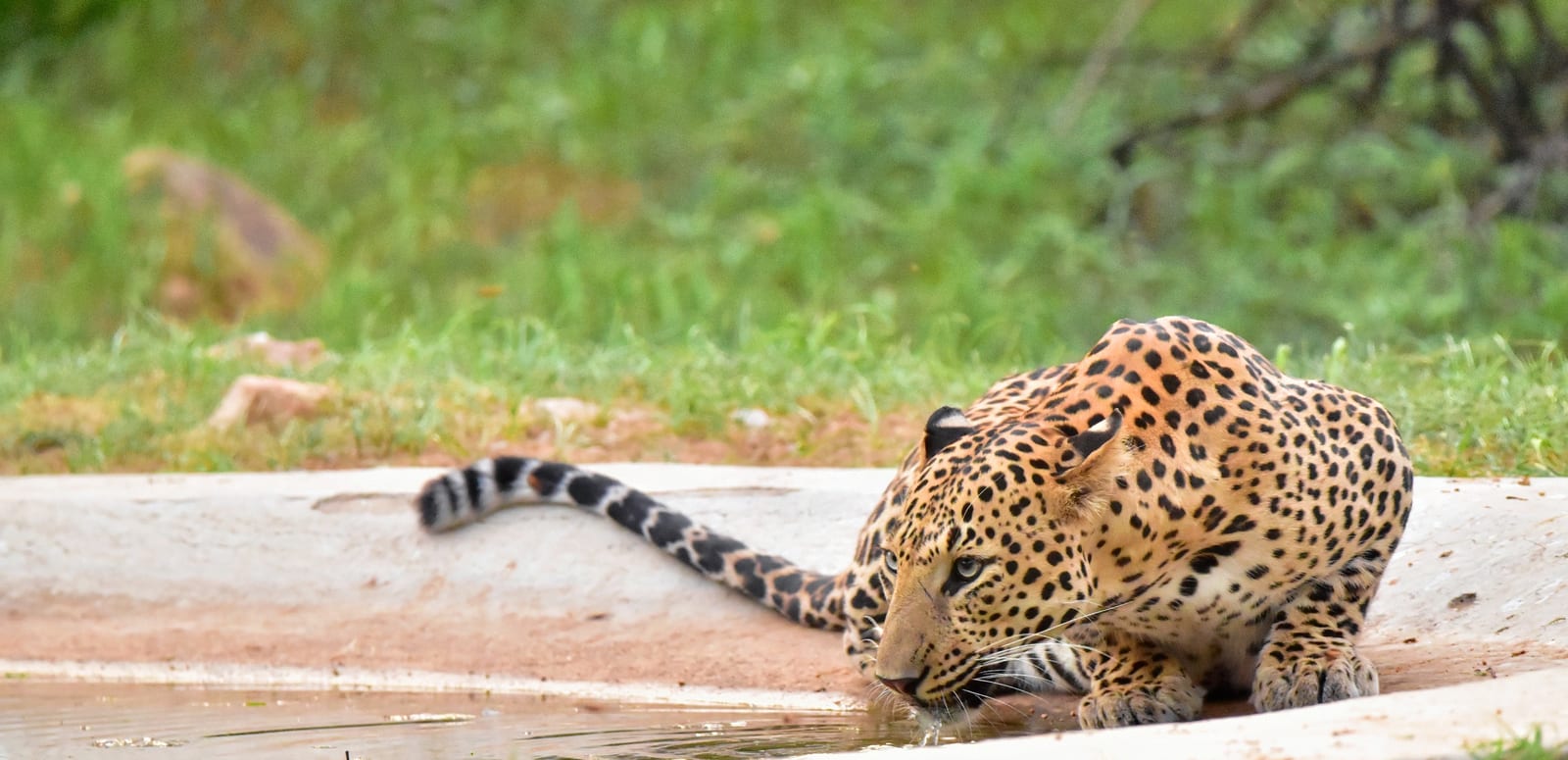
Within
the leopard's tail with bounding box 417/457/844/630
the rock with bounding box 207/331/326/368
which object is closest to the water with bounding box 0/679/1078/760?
the leopard's tail with bounding box 417/457/844/630

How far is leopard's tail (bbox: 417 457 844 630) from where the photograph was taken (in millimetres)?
5793

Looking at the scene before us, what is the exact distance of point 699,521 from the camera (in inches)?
244

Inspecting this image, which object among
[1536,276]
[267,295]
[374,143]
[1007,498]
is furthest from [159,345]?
[1536,276]

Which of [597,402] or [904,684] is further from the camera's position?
[597,402]

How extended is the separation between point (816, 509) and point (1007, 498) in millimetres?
2171

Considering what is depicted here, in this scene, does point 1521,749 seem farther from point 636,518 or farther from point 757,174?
point 757,174

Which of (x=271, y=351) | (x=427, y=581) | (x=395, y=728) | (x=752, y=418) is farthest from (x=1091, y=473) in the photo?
(x=271, y=351)

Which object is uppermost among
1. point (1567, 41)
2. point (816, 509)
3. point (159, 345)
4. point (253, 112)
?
point (253, 112)

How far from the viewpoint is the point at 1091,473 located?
407 centimetres

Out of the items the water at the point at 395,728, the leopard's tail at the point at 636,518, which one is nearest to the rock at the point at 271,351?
the leopard's tail at the point at 636,518

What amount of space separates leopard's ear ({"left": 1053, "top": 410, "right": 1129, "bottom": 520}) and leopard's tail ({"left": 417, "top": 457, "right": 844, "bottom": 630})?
1666 mm

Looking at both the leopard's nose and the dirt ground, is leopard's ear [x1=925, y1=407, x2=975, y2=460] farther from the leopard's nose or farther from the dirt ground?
the dirt ground

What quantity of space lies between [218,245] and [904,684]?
28.5 feet

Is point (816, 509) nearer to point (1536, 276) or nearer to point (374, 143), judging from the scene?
point (1536, 276)
